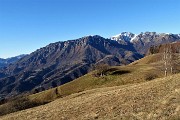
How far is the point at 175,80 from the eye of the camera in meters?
44.3

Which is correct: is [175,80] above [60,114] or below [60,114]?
above

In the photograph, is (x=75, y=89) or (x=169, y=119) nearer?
(x=169, y=119)

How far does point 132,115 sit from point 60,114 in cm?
1198

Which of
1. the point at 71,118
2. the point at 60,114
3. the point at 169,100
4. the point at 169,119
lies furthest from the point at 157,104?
the point at 60,114

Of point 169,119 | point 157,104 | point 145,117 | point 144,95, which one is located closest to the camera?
point 169,119

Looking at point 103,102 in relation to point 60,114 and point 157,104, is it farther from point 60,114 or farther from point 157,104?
point 157,104

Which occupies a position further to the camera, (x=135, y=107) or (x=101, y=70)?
(x=101, y=70)

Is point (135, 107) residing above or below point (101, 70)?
below

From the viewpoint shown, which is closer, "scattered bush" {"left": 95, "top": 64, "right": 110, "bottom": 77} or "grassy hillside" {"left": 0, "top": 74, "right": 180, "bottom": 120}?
"grassy hillside" {"left": 0, "top": 74, "right": 180, "bottom": 120}

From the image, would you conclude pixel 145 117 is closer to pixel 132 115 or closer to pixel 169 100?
pixel 132 115

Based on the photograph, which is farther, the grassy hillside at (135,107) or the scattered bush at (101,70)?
the scattered bush at (101,70)

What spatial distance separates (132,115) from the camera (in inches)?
1219

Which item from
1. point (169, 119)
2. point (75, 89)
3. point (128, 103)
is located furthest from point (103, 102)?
point (75, 89)

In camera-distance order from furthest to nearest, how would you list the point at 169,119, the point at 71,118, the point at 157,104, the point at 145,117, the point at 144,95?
the point at 144,95
the point at 71,118
the point at 157,104
the point at 145,117
the point at 169,119
